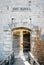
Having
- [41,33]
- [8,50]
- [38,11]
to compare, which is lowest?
[8,50]

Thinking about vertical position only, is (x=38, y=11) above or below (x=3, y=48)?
above

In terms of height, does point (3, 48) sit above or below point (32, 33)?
below

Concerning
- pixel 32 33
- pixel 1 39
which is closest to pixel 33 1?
pixel 32 33

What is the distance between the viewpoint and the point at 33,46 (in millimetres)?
10797

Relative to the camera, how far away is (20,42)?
11289 millimetres

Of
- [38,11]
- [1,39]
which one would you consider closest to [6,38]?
[1,39]

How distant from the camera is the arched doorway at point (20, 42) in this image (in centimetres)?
1118

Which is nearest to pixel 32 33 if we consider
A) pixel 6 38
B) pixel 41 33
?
pixel 41 33

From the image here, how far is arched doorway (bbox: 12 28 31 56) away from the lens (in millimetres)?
11180

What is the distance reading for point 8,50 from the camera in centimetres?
1073

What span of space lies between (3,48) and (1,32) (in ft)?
2.34

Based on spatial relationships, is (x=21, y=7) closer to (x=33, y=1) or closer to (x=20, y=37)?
(x=33, y=1)

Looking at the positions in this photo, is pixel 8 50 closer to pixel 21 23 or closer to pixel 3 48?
pixel 3 48

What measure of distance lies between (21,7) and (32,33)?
1.24 meters
